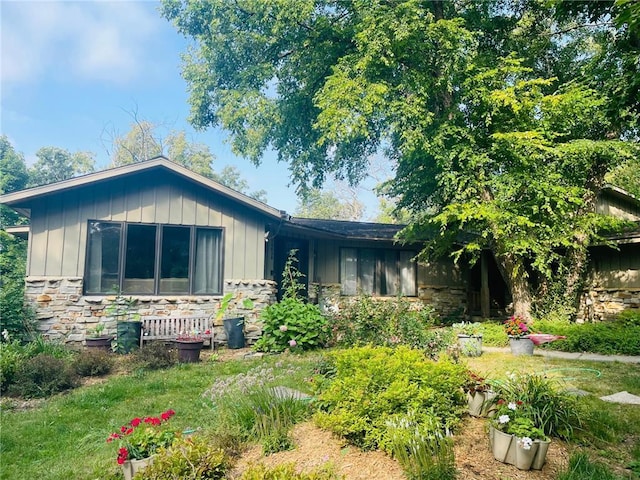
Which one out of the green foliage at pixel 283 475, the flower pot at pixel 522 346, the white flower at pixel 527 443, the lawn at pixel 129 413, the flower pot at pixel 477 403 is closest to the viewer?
the green foliage at pixel 283 475

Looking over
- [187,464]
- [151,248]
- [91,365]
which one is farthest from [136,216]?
[187,464]

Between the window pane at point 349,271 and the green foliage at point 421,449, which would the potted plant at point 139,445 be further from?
the window pane at point 349,271

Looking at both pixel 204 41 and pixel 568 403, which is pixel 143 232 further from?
pixel 568 403

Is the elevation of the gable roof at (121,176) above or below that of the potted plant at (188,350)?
above

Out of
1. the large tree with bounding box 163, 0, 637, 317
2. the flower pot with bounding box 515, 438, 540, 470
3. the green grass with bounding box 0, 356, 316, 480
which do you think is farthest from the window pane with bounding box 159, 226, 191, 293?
the flower pot with bounding box 515, 438, 540, 470

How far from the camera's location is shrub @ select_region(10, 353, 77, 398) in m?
5.39

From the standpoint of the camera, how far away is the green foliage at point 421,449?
249cm

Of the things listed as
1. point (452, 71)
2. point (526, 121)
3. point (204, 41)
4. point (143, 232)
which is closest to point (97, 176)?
point (143, 232)

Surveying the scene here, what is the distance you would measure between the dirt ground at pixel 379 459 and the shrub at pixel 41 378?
3.79 metres

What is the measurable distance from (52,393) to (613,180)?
68.8 ft

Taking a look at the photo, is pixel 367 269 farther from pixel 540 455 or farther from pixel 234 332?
pixel 540 455

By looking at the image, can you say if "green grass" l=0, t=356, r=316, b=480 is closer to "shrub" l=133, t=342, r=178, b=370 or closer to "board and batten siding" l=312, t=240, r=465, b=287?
"shrub" l=133, t=342, r=178, b=370

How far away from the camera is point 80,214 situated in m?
8.30

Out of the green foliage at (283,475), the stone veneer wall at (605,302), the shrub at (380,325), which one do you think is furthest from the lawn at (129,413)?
the stone veneer wall at (605,302)
